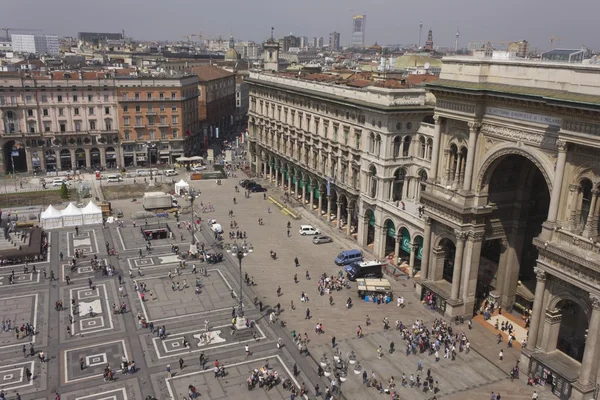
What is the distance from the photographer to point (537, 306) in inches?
1602

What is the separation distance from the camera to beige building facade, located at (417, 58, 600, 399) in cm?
3688

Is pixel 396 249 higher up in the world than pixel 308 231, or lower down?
higher up

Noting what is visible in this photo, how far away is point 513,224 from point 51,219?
2281 inches

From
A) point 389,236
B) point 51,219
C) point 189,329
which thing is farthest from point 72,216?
point 389,236

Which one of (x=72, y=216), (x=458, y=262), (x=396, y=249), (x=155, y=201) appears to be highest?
(x=458, y=262)

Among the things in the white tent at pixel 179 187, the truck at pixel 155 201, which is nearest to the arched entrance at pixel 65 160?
the white tent at pixel 179 187

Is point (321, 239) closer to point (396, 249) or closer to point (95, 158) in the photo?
point (396, 249)

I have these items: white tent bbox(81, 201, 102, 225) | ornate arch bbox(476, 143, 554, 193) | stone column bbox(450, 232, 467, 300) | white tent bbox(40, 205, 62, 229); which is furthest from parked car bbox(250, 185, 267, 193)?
ornate arch bbox(476, 143, 554, 193)

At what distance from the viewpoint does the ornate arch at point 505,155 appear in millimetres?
40341

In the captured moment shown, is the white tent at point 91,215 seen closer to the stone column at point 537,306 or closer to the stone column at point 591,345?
the stone column at point 537,306

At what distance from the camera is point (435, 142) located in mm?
50031

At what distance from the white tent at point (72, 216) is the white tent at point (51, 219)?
0.64 metres

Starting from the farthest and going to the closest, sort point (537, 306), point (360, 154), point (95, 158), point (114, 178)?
1. point (95, 158)
2. point (114, 178)
3. point (360, 154)
4. point (537, 306)

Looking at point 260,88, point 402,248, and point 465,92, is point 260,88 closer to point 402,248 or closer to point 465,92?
point 402,248
